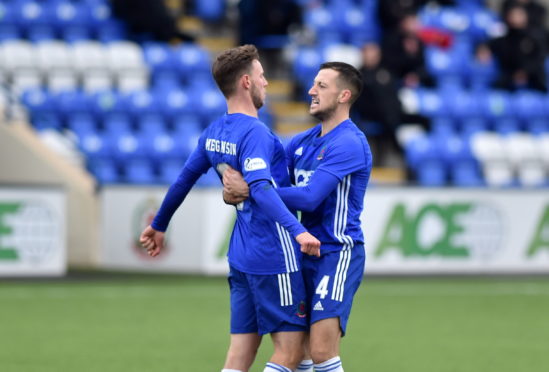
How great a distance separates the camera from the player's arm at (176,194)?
555 cm

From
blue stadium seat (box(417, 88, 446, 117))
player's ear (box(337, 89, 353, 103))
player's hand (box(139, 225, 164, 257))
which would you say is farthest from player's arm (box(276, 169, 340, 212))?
blue stadium seat (box(417, 88, 446, 117))

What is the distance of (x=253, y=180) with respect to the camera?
5125 mm

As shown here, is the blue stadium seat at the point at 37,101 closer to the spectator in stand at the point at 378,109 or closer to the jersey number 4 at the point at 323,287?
the spectator in stand at the point at 378,109

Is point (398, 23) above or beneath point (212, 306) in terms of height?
above

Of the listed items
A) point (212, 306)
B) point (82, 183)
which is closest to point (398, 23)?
point (82, 183)

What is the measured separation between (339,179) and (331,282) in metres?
0.48

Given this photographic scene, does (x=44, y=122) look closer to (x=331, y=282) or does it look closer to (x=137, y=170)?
(x=137, y=170)

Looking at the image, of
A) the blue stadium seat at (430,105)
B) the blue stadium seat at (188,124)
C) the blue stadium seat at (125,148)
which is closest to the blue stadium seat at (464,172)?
the blue stadium seat at (430,105)

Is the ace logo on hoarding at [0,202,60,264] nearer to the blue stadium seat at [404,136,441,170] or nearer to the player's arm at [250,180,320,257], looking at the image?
Result: the blue stadium seat at [404,136,441,170]

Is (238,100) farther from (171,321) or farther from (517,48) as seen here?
(517,48)

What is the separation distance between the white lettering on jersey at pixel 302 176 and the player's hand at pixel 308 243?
52 centimetres

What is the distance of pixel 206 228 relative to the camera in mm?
14047

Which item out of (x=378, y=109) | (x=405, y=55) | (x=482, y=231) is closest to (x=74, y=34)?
(x=378, y=109)

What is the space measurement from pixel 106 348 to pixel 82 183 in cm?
694
